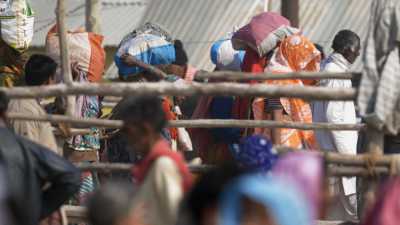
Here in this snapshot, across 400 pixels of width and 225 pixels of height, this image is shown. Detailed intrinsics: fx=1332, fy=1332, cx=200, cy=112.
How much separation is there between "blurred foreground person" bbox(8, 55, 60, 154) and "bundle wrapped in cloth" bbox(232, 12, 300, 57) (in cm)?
128

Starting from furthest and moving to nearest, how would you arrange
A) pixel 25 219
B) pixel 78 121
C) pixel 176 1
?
pixel 176 1
pixel 78 121
pixel 25 219

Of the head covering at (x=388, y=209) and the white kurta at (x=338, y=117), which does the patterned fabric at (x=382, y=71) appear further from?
the white kurta at (x=338, y=117)

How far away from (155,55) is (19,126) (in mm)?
2197

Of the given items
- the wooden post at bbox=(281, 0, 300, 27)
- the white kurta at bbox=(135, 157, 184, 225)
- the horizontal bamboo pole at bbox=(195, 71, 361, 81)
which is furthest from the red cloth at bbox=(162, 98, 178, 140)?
the wooden post at bbox=(281, 0, 300, 27)

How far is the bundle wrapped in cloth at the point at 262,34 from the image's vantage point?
798 cm

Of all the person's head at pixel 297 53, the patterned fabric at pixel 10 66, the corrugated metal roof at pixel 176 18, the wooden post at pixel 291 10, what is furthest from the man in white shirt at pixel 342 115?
the corrugated metal roof at pixel 176 18

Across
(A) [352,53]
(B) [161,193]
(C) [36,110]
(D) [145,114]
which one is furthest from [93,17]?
(B) [161,193]

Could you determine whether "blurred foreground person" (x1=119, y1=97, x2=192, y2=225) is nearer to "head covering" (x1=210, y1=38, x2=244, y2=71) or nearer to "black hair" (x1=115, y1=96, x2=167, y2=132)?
"black hair" (x1=115, y1=96, x2=167, y2=132)

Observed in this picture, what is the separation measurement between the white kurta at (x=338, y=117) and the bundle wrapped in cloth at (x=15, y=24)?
6.63 ft

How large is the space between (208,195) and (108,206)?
58 cm

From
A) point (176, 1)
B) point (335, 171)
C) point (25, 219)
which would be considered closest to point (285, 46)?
point (335, 171)

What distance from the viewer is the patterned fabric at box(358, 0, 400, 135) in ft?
18.1

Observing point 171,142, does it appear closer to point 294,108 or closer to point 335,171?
point 294,108

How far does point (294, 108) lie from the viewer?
25.4 feet
